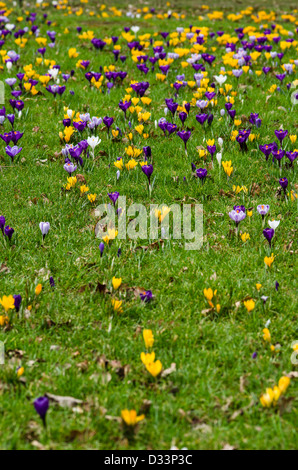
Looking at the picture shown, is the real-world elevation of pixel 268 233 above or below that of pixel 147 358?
above

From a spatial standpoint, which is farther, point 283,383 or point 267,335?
point 267,335

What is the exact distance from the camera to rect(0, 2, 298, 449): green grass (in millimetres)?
2736

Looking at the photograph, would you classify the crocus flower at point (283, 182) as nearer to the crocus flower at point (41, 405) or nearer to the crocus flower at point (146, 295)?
the crocus flower at point (146, 295)

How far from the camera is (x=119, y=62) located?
8852mm

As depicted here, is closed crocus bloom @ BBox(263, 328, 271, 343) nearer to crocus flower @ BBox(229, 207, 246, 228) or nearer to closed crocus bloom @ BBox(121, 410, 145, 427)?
closed crocus bloom @ BBox(121, 410, 145, 427)

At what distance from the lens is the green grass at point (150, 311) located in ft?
8.98

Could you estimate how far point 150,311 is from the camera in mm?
3592

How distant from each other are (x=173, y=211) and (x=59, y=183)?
1.36m

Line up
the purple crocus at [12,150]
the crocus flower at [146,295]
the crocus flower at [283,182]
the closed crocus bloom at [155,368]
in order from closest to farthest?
the closed crocus bloom at [155,368]
the crocus flower at [146,295]
the crocus flower at [283,182]
the purple crocus at [12,150]

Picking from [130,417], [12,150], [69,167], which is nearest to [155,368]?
[130,417]

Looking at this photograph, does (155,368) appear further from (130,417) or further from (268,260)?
(268,260)

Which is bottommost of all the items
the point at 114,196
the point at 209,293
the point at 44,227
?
the point at 209,293

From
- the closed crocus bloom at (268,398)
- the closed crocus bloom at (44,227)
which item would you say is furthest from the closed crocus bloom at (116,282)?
the closed crocus bloom at (268,398)
